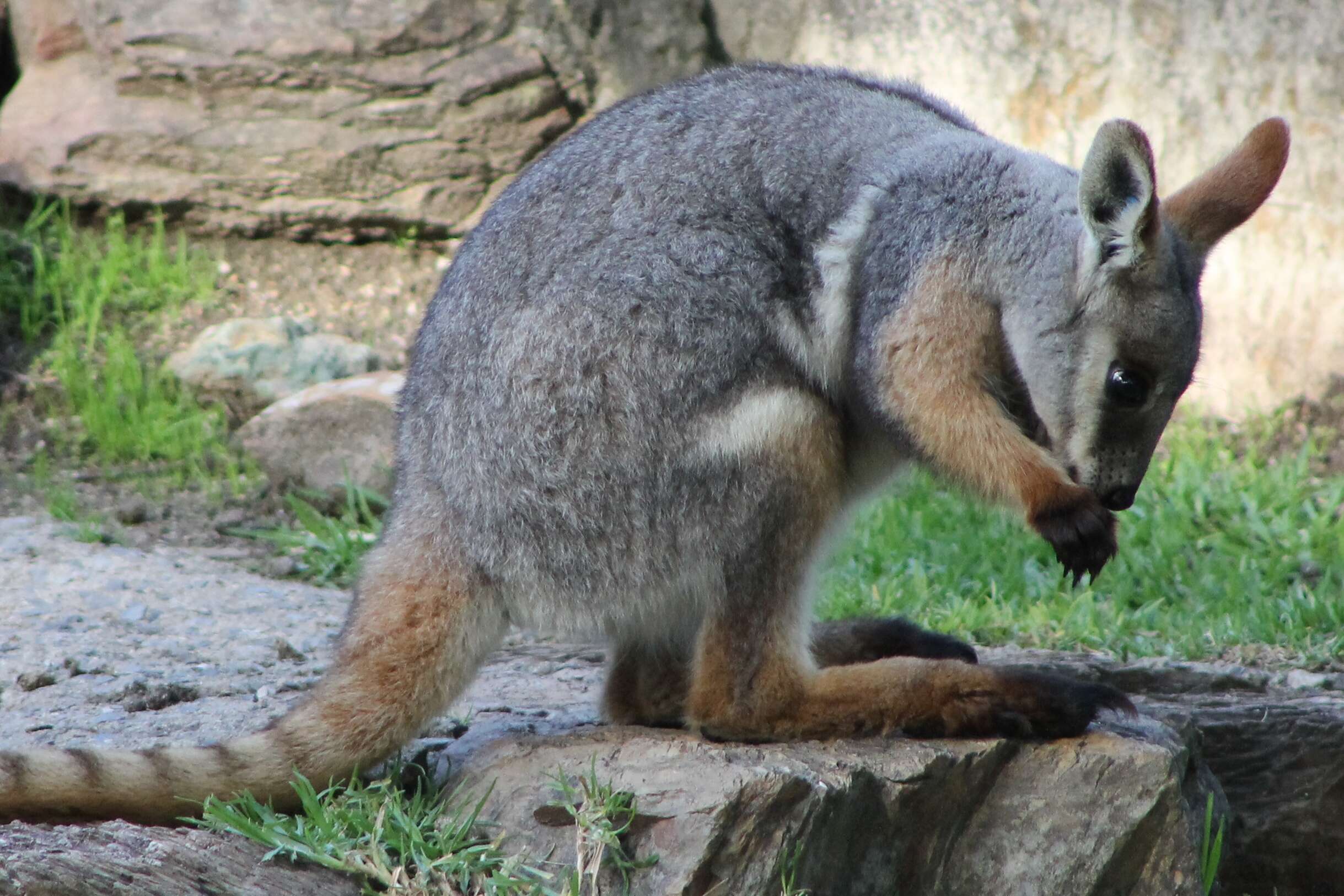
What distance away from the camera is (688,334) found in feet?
11.1

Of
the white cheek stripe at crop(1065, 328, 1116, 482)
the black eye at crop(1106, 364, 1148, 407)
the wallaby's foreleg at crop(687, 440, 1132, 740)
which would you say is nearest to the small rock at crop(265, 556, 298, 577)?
the wallaby's foreleg at crop(687, 440, 1132, 740)

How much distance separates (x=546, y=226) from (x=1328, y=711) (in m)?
2.64

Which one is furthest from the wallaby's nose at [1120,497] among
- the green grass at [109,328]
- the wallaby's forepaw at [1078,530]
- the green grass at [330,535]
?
the green grass at [109,328]

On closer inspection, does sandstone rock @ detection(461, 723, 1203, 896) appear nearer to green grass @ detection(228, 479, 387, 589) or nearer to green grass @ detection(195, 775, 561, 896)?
green grass @ detection(195, 775, 561, 896)

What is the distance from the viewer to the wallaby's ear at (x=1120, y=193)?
3.31 metres

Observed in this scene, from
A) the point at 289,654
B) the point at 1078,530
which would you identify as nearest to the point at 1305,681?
the point at 1078,530

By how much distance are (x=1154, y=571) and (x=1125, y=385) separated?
104 inches

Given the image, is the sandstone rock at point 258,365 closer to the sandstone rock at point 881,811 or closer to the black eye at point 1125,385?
the sandstone rock at point 881,811

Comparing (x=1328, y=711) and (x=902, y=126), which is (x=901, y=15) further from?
(x=1328, y=711)

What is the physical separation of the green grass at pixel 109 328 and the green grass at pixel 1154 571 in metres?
3.24

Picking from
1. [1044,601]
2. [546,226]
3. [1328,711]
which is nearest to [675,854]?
[546,226]

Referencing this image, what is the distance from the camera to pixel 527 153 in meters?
8.60

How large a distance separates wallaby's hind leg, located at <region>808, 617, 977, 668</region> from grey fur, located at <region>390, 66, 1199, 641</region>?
473 mm

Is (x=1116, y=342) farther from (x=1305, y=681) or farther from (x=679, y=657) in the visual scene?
(x=1305, y=681)
